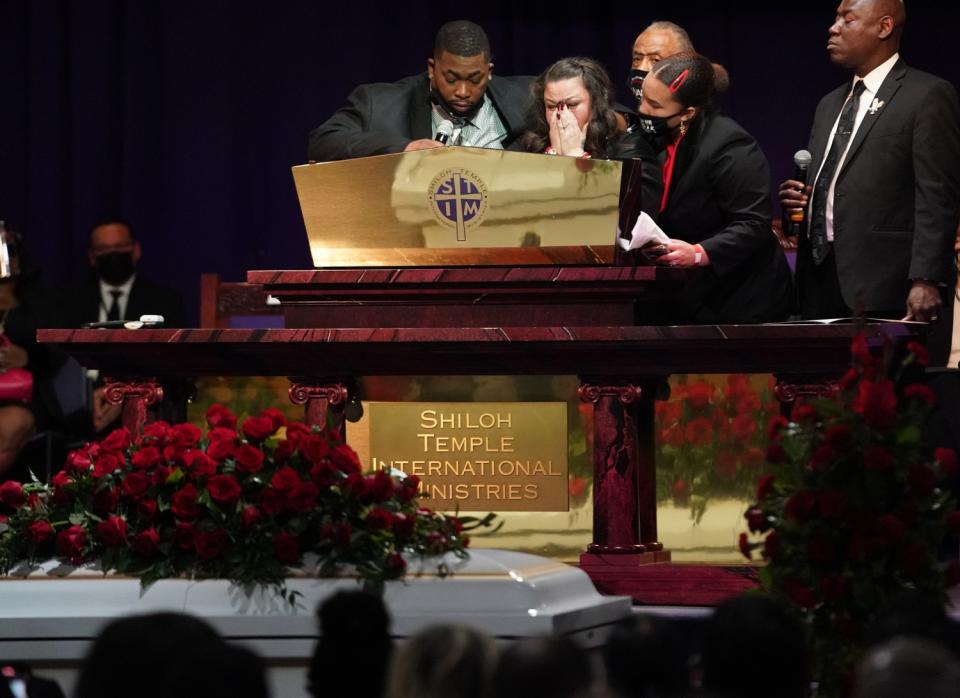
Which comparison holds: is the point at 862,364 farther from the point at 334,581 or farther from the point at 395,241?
the point at 395,241

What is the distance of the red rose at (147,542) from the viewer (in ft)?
12.5

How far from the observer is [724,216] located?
5.57 metres

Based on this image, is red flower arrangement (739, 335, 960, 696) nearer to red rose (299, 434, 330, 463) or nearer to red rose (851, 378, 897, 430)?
red rose (851, 378, 897, 430)

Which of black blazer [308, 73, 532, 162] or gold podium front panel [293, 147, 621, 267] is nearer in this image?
gold podium front panel [293, 147, 621, 267]

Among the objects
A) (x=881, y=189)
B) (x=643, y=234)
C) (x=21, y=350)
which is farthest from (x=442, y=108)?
(x=21, y=350)

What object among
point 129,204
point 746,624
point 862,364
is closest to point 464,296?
point 862,364

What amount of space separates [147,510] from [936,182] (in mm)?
2807

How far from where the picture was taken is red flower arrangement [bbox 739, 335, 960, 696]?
11.3ft

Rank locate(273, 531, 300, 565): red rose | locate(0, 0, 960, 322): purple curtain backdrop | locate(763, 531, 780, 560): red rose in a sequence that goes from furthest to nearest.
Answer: locate(0, 0, 960, 322): purple curtain backdrop
locate(273, 531, 300, 565): red rose
locate(763, 531, 780, 560): red rose

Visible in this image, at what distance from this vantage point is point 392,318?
507 cm

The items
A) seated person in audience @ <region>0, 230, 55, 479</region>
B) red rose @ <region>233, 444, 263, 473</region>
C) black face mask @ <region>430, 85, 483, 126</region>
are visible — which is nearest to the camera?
red rose @ <region>233, 444, 263, 473</region>

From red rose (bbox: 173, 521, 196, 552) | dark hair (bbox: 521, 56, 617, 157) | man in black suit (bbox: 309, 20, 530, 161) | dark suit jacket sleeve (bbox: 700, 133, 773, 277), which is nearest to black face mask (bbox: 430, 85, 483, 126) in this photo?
man in black suit (bbox: 309, 20, 530, 161)

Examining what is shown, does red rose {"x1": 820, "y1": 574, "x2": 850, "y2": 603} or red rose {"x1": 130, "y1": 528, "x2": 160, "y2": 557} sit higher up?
red rose {"x1": 130, "y1": 528, "x2": 160, "y2": 557}

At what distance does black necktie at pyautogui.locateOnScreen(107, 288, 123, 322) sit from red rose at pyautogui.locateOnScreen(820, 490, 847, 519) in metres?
4.94
